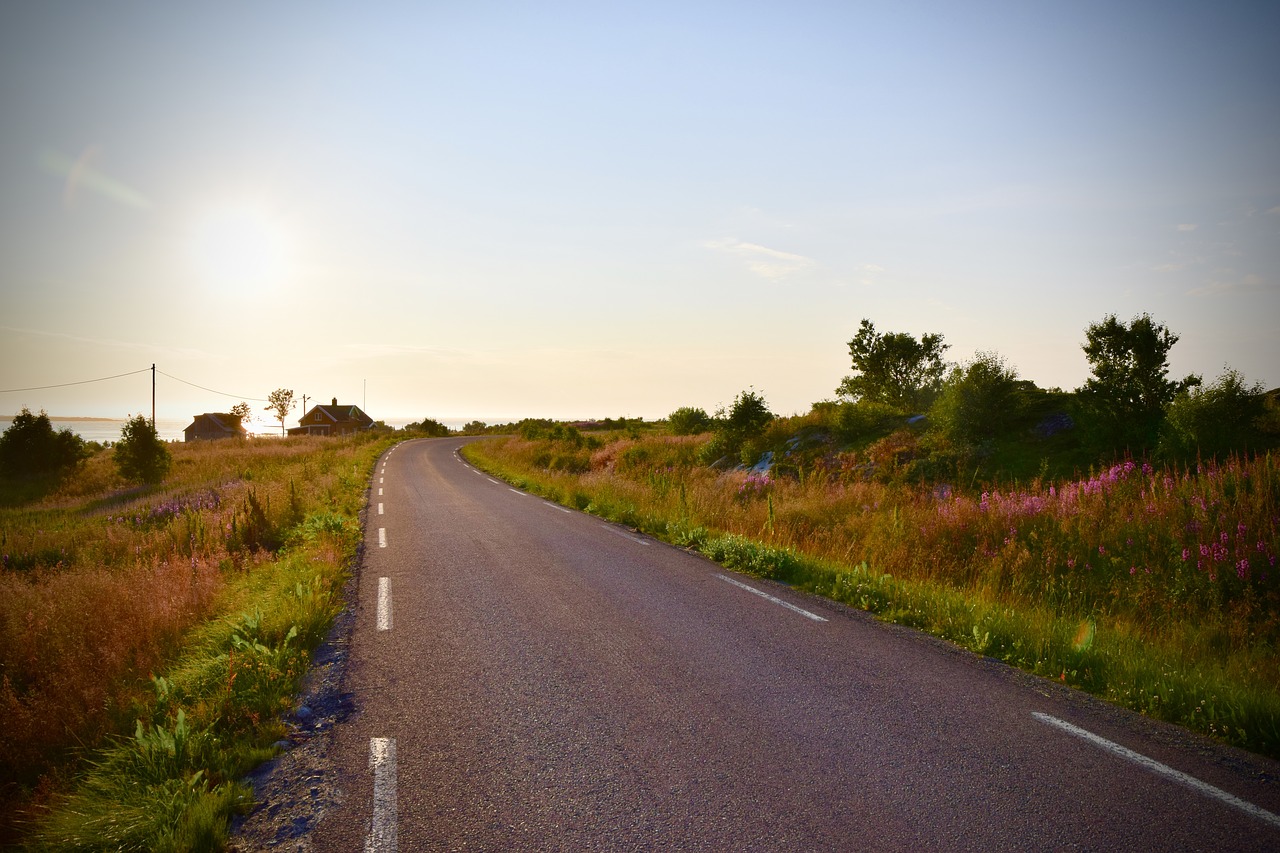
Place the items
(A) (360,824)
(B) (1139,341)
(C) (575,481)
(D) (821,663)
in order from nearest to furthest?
1. (A) (360,824)
2. (D) (821,663)
3. (B) (1139,341)
4. (C) (575,481)

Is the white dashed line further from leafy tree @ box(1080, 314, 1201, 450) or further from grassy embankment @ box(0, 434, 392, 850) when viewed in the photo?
leafy tree @ box(1080, 314, 1201, 450)

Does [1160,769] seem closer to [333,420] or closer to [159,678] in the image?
[159,678]

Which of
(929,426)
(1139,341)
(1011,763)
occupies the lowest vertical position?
(1011,763)

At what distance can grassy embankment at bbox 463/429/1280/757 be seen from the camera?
16.8 ft

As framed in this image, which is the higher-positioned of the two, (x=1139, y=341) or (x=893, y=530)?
(x=1139, y=341)

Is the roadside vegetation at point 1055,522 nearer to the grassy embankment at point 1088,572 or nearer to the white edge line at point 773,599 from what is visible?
the grassy embankment at point 1088,572

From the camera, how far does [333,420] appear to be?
98562 millimetres

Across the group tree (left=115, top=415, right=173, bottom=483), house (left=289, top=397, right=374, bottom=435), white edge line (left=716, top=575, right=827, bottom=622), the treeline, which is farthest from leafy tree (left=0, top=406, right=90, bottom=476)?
house (left=289, top=397, right=374, bottom=435)

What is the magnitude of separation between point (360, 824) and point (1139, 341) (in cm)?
2101

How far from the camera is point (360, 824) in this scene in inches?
131

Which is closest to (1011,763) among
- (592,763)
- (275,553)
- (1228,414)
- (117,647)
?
(592,763)

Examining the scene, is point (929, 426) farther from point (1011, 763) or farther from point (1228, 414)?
point (1011, 763)

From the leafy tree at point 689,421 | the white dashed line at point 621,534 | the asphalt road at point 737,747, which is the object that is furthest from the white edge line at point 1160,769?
the leafy tree at point 689,421

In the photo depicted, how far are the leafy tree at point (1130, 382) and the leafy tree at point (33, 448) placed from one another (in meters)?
52.8
